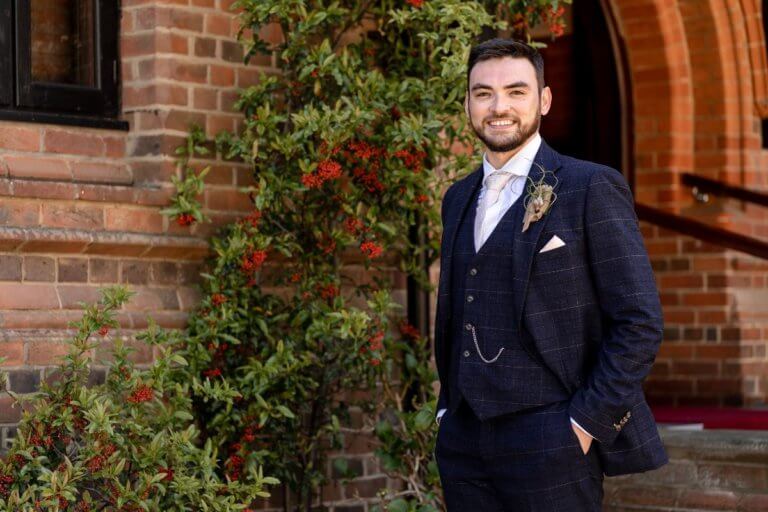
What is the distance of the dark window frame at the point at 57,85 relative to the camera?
4883 millimetres

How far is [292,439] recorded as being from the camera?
5.32 metres

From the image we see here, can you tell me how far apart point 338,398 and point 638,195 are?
3529 mm

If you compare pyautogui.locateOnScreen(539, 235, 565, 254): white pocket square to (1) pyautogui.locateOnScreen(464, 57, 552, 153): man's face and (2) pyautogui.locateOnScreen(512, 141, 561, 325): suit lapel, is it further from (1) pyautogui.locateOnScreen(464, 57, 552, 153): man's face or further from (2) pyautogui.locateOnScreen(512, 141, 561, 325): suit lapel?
(1) pyautogui.locateOnScreen(464, 57, 552, 153): man's face

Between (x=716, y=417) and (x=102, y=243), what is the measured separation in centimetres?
392

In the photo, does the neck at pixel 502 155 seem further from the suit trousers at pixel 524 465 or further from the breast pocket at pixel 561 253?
the suit trousers at pixel 524 465

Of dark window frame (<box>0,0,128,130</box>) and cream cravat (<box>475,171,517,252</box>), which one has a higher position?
dark window frame (<box>0,0,128,130</box>)

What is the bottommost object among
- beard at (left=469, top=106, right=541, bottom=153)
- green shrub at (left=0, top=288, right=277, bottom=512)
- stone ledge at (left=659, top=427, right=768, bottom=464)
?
stone ledge at (left=659, top=427, right=768, bottom=464)

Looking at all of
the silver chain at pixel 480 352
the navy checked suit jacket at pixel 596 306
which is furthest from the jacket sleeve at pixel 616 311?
the silver chain at pixel 480 352

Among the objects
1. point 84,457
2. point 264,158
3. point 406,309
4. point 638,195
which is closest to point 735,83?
point 638,195

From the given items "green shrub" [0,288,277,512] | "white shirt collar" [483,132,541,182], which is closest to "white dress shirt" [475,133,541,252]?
"white shirt collar" [483,132,541,182]

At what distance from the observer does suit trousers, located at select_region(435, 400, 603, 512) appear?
130 inches

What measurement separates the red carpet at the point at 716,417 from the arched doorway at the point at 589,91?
1499 mm

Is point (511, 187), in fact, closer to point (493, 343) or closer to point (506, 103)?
point (506, 103)

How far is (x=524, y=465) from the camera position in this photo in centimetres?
331
